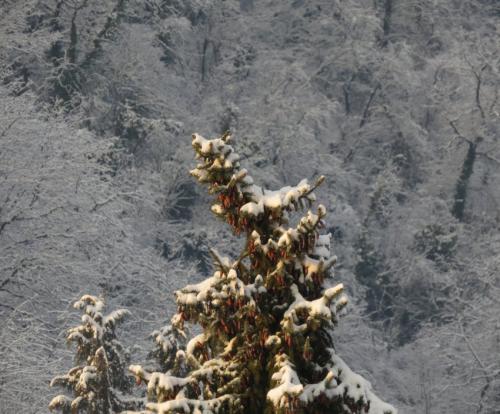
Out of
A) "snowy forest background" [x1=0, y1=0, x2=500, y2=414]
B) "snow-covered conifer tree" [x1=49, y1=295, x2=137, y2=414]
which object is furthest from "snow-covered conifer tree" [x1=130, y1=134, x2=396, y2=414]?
"snowy forest background" [x1=0, y1=0, x2=500, y2=414]

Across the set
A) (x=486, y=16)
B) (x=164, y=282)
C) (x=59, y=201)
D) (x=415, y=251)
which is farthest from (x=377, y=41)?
(x=59, y=201)

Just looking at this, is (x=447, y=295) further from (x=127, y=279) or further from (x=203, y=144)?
(x=203, y=144)

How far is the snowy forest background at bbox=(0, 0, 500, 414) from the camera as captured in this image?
18047 millimetres

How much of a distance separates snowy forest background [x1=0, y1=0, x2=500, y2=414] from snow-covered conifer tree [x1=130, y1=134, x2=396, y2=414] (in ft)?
29.8

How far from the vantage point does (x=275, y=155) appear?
32531 mm

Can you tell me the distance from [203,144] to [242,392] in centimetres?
176

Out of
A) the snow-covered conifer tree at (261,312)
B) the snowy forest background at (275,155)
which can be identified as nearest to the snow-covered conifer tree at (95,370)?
the snowy forest background at (275,155)

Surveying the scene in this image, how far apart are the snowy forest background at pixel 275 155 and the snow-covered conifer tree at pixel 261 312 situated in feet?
29.8

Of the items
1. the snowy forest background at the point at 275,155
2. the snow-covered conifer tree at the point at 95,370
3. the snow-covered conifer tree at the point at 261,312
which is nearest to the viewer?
the snow-covered conifer tree at the point at 261,312

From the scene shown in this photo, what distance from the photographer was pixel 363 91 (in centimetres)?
4025

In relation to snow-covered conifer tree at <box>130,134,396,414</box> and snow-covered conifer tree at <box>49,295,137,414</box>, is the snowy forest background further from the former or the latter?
snow-covered conifer tree at <box>130,134,396,414</box>

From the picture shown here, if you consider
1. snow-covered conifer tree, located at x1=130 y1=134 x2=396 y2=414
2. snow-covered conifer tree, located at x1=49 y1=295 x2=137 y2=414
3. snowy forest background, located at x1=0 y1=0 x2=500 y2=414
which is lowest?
snowy forest background, located at x1=0 y1=0 x2=500 y2=414

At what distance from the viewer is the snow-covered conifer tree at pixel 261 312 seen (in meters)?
4.66

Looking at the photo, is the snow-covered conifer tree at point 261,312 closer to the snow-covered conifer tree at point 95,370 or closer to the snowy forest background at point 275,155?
the snow-covered conifer tree at point 95,370
